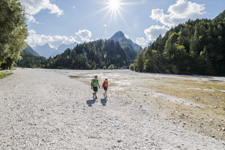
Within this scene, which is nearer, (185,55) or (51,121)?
(51,121)

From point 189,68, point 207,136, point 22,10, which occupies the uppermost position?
point 22,10

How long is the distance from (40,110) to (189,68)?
284 feet

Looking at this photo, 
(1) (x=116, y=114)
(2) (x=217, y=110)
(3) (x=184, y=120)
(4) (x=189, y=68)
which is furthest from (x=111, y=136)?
(4) (x=189, y=68)

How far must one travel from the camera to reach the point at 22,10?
75.3ft

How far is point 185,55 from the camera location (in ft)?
272

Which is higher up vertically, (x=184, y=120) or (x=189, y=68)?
(x=189, y=68)

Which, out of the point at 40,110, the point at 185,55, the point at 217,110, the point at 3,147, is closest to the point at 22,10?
the point at 40,110

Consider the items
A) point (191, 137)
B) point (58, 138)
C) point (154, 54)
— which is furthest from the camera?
point (154, 54)

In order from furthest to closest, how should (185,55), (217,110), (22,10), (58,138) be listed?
1. (185,55)
2. (22,10)
3. (217,110)
4. (58,138)

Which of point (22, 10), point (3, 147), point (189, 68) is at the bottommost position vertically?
point (3, 147)

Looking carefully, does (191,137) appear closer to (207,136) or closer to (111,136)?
(207,136)

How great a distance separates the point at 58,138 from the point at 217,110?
16.5 metres

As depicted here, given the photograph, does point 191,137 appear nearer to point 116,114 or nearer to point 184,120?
point 184,120

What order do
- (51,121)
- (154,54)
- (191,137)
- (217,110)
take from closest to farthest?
1. (191,137)
2. (51,121)
3. (217,110)
4. (154,54)
